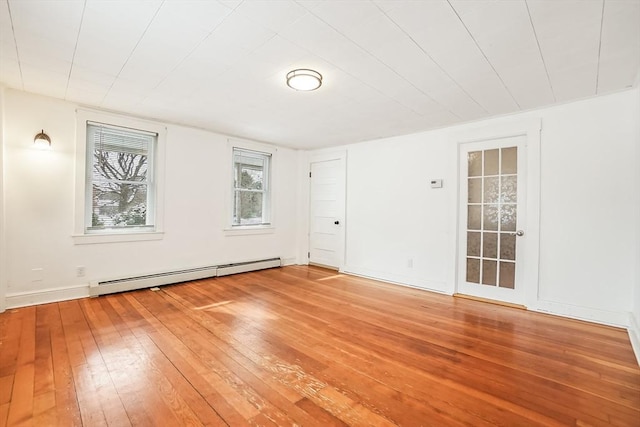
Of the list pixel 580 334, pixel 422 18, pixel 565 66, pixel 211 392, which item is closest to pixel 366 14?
pixel 422 18

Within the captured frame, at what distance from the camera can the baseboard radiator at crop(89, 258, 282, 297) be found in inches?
156

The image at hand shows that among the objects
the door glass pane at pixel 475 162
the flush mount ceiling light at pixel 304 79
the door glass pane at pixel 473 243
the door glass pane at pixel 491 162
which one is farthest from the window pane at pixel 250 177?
the door glass pane at pixel 491 162

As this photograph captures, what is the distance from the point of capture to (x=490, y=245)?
13.2 feet

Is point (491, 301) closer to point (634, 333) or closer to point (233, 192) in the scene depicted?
point (634, 333)

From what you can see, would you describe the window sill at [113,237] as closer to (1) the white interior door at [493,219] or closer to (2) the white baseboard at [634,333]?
(1) the white interior door at [493,219]

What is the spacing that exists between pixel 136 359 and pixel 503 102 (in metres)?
4.54

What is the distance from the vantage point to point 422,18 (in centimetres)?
195

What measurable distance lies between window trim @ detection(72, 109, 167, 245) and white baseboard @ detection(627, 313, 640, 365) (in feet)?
18.7

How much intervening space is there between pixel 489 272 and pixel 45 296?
228 inches

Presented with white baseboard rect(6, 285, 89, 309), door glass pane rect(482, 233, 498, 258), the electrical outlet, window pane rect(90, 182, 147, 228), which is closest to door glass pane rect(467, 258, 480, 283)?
door glass pane rect(482, 233, 498, 258)

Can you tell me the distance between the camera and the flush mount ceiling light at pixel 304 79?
2709 millimetres

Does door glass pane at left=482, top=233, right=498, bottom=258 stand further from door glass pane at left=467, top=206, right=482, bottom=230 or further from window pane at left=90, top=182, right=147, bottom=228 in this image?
window pane at left=90, top=182, right=147, bottom=228

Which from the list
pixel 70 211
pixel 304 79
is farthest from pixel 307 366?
pixel 70 211

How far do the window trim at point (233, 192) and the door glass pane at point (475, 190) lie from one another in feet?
11.9
